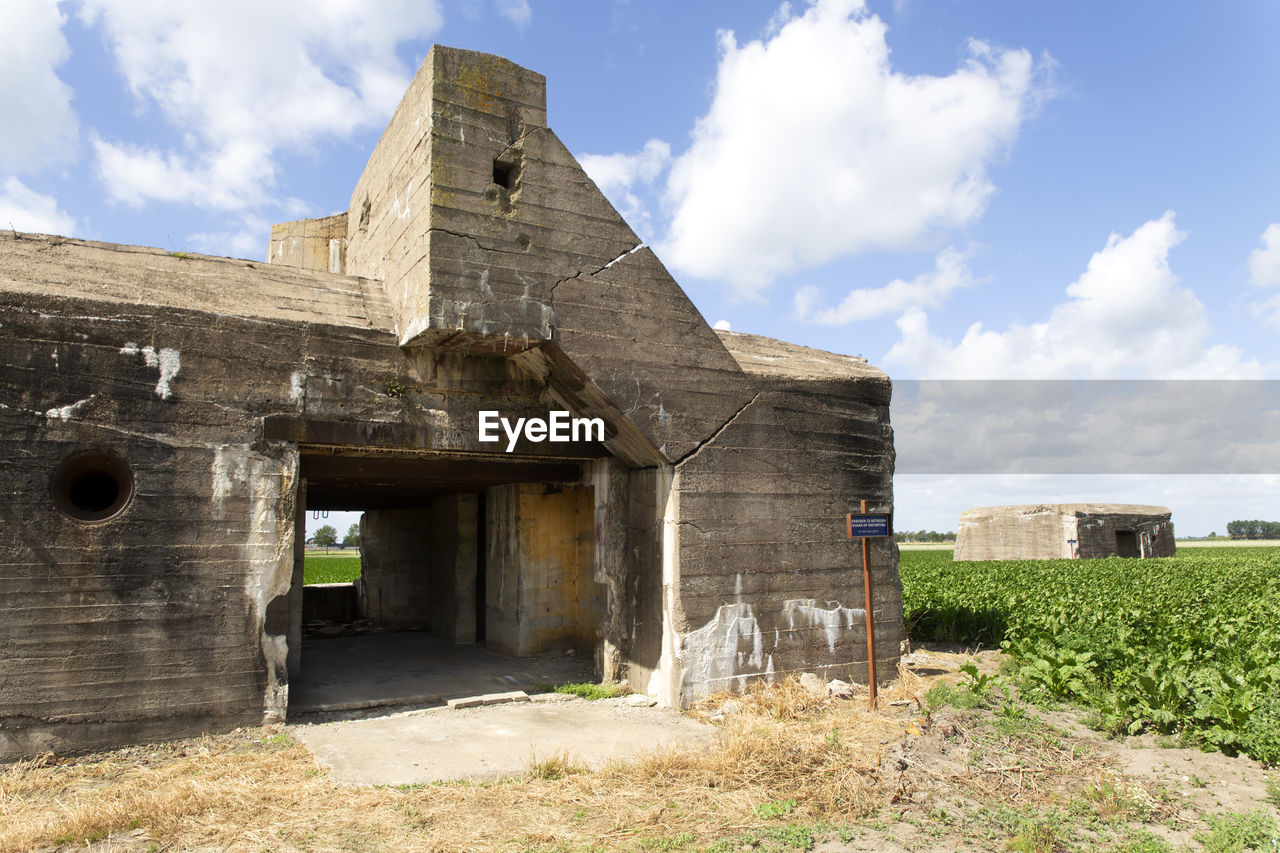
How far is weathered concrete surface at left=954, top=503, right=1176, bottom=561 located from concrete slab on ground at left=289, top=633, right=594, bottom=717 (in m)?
24.4

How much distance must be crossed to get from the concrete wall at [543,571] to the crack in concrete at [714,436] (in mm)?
3403

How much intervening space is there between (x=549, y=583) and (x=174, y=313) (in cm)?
620

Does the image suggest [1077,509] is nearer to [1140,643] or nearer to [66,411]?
[1140,643]

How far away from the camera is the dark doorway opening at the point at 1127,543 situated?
3119 centimetres

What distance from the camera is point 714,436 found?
8250mm

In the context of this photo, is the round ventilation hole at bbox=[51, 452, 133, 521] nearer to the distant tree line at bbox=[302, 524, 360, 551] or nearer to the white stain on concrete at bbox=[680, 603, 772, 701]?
the white stain on concrete at bbox=[680, 603, 772, 701]

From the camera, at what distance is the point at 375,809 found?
5172mm

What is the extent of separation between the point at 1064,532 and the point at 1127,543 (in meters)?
4.68

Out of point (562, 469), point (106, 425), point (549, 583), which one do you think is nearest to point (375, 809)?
point (106, 425)

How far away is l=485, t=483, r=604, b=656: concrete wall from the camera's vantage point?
11.1 metres

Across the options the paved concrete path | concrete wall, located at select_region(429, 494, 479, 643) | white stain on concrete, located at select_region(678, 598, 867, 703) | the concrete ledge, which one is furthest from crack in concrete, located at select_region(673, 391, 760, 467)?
concrete wall, located at select_region(429, 494, 479, 643)

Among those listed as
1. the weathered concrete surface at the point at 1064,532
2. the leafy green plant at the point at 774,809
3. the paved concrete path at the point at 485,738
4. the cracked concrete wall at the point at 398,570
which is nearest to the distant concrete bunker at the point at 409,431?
the paved concrete path at the point at 485,738

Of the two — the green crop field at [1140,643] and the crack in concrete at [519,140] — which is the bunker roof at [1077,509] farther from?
the crack in concrete at [519,140]

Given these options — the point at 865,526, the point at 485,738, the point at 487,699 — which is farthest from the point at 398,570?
the point at 865,526
